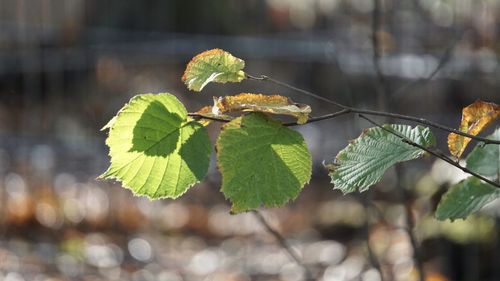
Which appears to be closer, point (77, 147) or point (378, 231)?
point (378, 231)

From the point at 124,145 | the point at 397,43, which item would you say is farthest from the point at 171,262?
the point at 124,145

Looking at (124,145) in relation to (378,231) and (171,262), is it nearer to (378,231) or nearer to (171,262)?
(171,262)

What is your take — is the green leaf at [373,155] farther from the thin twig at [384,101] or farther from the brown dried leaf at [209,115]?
the thin twig at [384,101]

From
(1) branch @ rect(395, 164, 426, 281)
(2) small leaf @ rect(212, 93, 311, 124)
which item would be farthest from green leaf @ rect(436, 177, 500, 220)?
(1) branch @ rect(395, 164, 426, 281)

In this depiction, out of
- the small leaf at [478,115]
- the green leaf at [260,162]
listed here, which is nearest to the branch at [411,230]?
the small leaf at [478,115]

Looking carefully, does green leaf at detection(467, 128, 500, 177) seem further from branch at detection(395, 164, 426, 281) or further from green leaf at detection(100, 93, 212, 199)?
branch at detection(395, 164, 426, 281)

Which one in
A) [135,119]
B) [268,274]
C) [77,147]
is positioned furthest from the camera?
[77,147]

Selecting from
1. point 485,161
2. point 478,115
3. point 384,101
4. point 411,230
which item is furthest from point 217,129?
point 478,115
